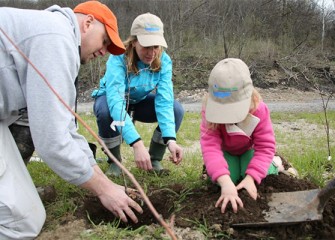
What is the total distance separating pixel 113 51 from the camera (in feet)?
8.23

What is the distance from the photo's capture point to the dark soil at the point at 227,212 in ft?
6.97

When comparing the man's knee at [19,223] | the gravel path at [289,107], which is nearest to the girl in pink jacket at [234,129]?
the man's knee at [19,223]

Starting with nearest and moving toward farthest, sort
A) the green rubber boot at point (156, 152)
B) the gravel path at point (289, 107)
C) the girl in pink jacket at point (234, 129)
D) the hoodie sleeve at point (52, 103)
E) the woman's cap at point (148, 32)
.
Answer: the hoodie sleeve at point (52, 103)
the girl in pink jacket at point (234, 129)
the woman's cap at point (148, 32)
the green rubber boot at point (156, 152)
the gravel path at point (289, 107)

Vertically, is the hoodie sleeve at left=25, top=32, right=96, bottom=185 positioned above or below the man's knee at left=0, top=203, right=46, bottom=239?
above

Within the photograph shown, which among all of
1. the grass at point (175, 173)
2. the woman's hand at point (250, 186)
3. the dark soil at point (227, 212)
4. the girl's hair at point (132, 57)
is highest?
the girl's hair at point (132, 57)

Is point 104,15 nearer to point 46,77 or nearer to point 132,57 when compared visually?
point 46,77

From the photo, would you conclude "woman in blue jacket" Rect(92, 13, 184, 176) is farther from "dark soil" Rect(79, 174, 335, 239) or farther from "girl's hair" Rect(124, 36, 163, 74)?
"dark soil" Rect(79, 174, 335, 239)

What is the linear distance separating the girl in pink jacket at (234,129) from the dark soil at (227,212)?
6cm

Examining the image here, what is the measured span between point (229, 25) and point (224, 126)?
1909cm

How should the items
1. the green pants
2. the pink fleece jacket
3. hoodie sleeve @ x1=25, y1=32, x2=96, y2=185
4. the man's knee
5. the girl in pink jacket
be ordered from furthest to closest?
the green pants < the pink fleece jacket < the girl in pink jacket < the man's knee < hoodie sleeve @ x1=25, y1=32, x2=96, y2=185

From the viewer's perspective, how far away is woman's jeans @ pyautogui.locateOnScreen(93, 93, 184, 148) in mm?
3297

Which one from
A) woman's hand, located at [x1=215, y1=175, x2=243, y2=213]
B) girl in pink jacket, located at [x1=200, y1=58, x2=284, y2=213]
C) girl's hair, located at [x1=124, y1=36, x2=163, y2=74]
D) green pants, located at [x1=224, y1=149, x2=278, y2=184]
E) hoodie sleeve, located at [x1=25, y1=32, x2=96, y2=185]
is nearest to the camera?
hoodie sleeve, located at [x1=25, y1=32, x2=96, y2=185]

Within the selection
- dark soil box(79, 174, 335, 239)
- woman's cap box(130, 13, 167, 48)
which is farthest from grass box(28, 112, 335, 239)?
woman's cap box(130, 13, 167, 48)

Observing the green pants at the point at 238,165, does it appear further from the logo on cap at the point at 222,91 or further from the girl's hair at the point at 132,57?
the girl's hair at the point at 132,57
